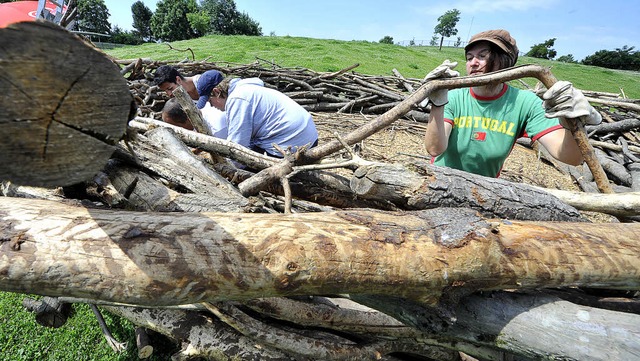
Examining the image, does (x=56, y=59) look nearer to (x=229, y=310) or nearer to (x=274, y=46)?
(x=229, y=310)

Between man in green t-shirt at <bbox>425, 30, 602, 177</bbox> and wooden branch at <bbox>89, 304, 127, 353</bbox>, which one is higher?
man in green t-shirt at <bbox>425, 30, 602, 177</bbox>

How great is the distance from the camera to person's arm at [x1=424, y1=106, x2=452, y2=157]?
218 cm

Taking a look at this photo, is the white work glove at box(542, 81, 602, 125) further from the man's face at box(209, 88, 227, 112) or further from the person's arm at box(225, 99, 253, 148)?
the man's face at box(209, 88, 227, 112)

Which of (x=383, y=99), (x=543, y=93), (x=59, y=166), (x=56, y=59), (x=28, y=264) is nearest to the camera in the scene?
(x=56, y=59)

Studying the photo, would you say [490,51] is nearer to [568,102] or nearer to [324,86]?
[568,102]

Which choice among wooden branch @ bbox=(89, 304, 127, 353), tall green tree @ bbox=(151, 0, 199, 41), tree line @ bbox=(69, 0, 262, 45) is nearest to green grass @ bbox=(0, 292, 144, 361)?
wooden branch @ bbox=(89, 304, 127, 353)

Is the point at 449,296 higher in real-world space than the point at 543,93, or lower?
lower

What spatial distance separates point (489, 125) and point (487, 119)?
0.04 metres

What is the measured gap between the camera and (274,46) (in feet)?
51.1

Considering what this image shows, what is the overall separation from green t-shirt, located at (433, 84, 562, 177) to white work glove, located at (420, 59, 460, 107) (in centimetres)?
23

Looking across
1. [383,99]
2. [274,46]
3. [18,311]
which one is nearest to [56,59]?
[18,311]

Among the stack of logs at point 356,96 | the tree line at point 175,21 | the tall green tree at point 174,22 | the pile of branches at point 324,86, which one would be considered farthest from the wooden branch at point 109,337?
the tall green tree at point 174,22

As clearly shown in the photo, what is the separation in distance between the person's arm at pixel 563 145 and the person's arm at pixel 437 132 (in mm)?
569

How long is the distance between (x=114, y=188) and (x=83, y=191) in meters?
0.18
